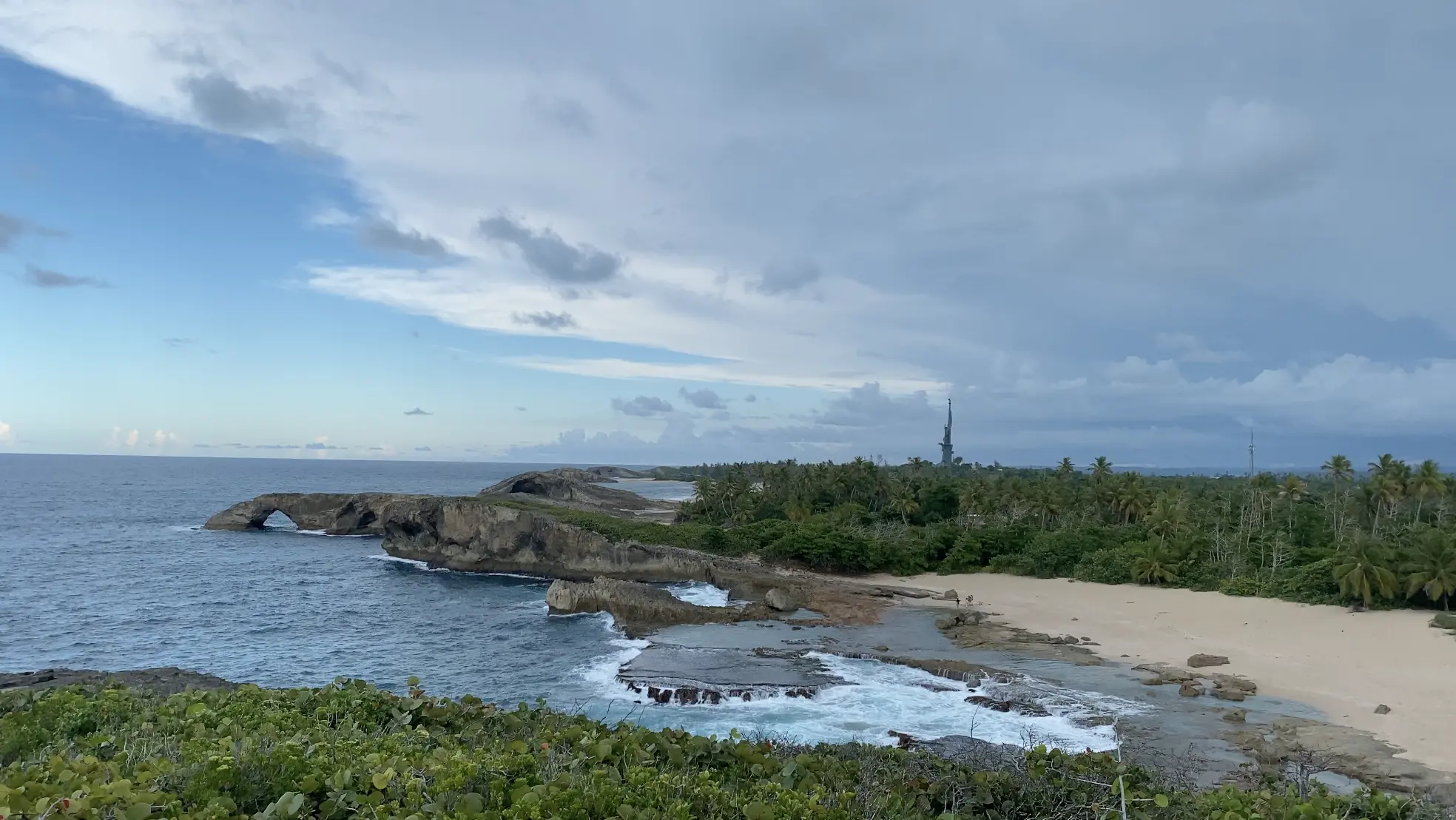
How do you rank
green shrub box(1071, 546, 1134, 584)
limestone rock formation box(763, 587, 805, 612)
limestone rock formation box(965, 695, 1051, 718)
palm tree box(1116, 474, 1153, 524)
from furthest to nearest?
palm tree box(1116, 474, 1153, 524) < green shrub box(1071, 546, 1134, 584) < limestone rock formation box(763, 587, 805, 612) < limestone rock formation box(965, 695, 1051, 718)

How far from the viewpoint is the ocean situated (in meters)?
26.2

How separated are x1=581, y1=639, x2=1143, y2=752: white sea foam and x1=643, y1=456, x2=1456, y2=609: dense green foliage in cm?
2416

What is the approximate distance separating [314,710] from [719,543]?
5231 cm

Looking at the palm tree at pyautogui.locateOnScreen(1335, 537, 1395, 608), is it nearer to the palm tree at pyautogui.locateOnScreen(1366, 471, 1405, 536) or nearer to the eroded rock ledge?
the palm tree at pyautogui.locateOnScreen(1366, 471, 1405, 536)

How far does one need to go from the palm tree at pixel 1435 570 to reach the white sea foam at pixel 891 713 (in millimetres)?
23407

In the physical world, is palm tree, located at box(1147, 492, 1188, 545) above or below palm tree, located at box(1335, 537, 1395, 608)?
above

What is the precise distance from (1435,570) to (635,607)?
127ft

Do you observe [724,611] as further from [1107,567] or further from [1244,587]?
[1244,587]

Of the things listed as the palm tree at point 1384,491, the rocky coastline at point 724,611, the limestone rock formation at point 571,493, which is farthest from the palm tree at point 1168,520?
the limestone rock formation at point 571,493

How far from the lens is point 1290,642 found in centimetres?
3622

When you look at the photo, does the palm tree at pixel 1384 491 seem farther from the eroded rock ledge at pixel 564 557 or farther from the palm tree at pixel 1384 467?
the eroded rock ledge at pixel 564 557

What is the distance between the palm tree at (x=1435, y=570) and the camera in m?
39.2

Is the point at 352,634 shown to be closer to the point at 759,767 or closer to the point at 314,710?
the point at 314,710

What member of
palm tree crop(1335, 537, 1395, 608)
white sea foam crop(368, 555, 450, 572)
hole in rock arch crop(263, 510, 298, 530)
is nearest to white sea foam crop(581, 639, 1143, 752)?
palm tree crop(1335, 537, 1395, 608)
